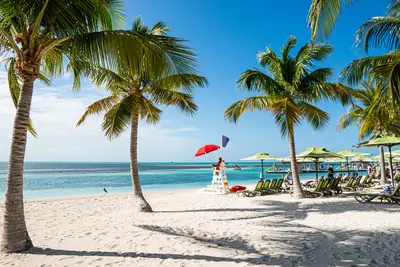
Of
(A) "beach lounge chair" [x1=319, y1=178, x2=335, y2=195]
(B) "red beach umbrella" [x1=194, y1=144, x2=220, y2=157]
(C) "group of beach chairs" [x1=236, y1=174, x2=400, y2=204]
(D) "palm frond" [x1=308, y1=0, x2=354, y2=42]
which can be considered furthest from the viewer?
(B) "red beach umbrella" [x1=194, y1=144, x2=220, y2=157]

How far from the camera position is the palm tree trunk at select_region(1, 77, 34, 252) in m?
4.83

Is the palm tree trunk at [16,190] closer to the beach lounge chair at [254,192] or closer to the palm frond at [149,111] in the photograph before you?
the palm frond at [149,111]

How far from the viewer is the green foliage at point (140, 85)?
496cm

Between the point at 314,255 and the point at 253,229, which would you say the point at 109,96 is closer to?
the point at 253,229

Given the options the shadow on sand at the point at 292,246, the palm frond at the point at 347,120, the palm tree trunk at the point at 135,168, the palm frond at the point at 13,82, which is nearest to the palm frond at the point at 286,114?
the shadow on sand at the point at 292,246

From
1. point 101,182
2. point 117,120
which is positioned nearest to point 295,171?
point 117,120

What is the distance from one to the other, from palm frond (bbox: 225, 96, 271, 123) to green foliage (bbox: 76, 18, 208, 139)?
2305mm

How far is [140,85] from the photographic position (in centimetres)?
927

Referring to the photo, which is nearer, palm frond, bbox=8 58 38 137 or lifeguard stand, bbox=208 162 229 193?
palm frond, bbox=8 58 38 137

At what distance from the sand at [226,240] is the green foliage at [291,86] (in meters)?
4.36

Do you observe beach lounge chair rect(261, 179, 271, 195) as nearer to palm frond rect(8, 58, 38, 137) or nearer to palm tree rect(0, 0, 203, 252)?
palm tree rect(0, 0, 203, 252)

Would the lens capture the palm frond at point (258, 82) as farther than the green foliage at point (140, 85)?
Yes

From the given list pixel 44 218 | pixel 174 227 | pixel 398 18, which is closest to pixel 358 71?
pixel 398 18

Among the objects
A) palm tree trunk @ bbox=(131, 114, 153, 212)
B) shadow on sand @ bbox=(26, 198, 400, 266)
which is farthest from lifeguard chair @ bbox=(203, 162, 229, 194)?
shadow on sand @ bbox=(26, 198, 400, 266)
